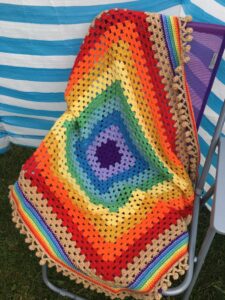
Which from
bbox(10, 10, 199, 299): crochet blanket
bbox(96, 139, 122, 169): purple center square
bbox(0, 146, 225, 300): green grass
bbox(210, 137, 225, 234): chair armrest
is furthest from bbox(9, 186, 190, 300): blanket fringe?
bbox(0, 146, 225, 300): green grass

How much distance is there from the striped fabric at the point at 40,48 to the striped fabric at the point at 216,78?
5 cm

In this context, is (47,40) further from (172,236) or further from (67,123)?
(172,236)

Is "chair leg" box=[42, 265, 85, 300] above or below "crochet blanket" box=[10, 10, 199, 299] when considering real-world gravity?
below

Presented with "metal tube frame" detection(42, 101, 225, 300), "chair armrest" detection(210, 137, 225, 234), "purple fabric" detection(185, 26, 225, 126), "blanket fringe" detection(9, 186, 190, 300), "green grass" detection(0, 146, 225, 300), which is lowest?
"green grass" detection(0, 146, 225, 300)

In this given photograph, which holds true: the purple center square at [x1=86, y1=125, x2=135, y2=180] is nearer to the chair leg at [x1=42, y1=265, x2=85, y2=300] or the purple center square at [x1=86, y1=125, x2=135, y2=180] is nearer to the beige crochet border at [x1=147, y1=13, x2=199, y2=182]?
the beige crochet border at [x1=147, y1=13, x2=199, y2=182]

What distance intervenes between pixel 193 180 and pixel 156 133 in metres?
0.21

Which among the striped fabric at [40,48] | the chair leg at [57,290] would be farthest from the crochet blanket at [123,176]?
the chair leg at [57,290]

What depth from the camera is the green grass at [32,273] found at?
1578 mm

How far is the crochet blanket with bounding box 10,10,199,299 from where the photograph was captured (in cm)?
113

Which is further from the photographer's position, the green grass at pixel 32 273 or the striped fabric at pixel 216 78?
the green grass at pixel 32 273

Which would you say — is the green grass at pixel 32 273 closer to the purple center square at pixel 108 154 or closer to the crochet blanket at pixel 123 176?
the crochet blanket at pixel 123 176

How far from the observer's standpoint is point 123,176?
132 cm

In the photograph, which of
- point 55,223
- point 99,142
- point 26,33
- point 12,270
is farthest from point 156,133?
point 12,270

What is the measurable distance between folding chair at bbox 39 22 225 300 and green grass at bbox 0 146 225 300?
0.36 metres
